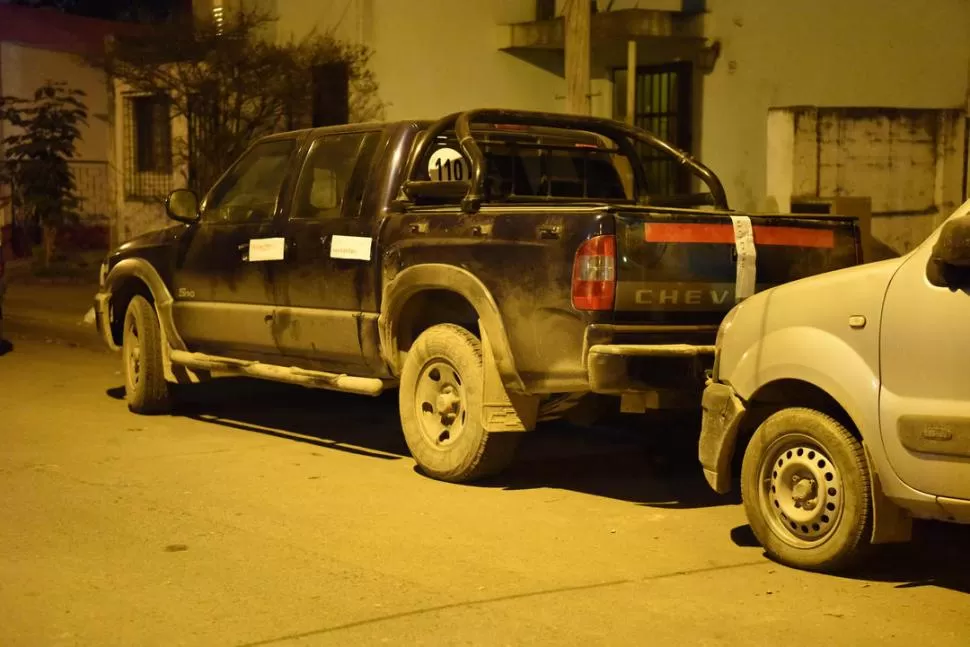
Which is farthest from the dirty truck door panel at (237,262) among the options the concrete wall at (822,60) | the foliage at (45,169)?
the foliage at (45,169)

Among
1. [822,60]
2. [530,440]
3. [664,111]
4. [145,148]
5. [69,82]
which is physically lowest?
[530,440]

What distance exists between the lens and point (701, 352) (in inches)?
281

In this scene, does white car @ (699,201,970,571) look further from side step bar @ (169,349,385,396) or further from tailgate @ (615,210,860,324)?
side step bar @ (169,349,385,396)

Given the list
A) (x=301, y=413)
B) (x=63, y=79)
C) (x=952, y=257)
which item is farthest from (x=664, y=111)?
(x=63, y=79)

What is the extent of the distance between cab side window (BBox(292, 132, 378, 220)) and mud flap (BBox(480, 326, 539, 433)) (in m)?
1.55

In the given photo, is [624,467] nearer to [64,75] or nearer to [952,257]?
[952,257]

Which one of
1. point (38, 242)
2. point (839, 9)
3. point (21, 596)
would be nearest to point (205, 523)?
point (21, 596)

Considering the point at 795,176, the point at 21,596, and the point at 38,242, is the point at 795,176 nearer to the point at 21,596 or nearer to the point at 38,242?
the point at 21,596

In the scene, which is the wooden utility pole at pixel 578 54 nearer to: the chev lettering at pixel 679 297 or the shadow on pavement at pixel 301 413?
the shadow on pavement at pixel 301 413

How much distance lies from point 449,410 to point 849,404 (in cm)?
273

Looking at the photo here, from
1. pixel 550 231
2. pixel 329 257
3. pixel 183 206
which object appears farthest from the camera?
pixel 183 206

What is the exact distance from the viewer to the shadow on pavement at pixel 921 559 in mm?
5969

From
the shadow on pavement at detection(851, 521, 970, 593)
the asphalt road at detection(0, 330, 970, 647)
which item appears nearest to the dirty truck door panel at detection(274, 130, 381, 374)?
the asphalt road at detection(0, 330, 970, 647)

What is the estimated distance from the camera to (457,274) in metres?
7.69
